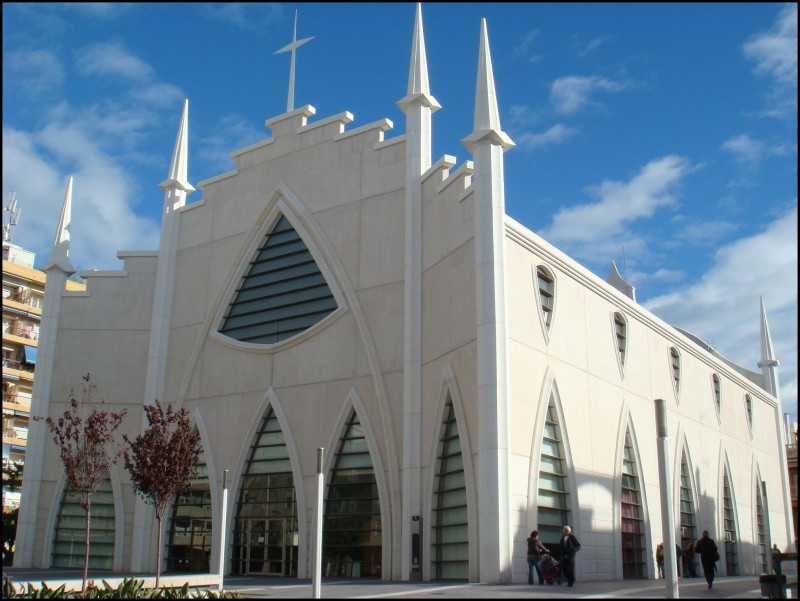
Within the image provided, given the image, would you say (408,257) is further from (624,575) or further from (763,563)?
(763,563)

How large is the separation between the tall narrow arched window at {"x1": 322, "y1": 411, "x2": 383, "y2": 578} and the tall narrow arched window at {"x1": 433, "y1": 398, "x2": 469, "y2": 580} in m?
2.59

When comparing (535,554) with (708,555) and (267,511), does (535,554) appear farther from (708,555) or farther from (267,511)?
(267,511)

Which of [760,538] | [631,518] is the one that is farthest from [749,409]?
[631,518]

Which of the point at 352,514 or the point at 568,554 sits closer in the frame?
the point at 568,554

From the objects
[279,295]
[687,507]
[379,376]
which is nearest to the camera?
[379,376]

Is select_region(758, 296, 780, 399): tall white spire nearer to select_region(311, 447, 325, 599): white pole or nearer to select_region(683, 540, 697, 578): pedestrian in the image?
select_region(683, 540, 697, 578): pedestrian

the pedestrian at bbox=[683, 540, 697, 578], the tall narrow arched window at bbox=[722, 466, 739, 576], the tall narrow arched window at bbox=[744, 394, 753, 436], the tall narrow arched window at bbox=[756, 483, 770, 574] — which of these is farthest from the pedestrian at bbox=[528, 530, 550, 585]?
the tall narrow arched window at bbox=[744, 394, 753, 436]

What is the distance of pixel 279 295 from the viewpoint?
29391mm

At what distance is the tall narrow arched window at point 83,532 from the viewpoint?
30.6 m

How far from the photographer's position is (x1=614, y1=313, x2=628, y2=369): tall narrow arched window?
28000mm

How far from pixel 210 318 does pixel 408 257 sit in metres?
8.73

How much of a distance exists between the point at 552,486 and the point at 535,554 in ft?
10.7

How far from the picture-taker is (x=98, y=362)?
32531 millimetres

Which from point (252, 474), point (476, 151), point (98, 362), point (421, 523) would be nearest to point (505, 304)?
point (476, 151)
